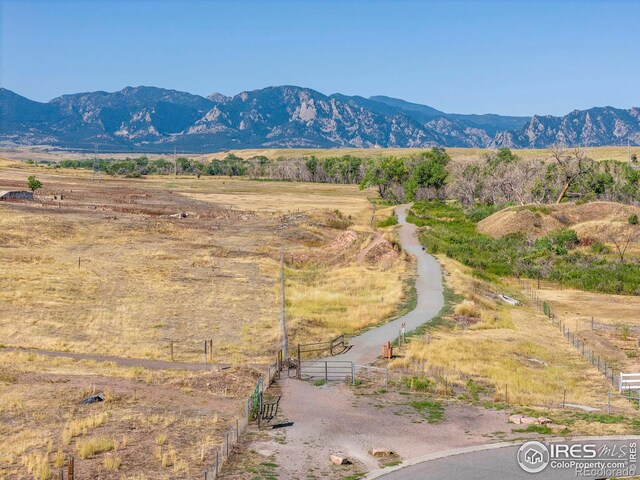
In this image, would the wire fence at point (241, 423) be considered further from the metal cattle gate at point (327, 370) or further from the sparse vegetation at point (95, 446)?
the sparse vegetation at point (95, 446)

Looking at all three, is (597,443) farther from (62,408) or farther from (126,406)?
(62,408)

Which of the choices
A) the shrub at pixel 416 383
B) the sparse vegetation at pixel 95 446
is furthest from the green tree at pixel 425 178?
the sparse vegetation at pixel 95 446

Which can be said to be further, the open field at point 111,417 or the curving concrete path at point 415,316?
the curving concrete path at point 415,316

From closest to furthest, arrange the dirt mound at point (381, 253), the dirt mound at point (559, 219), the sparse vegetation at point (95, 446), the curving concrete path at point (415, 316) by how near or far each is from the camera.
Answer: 1. the sparse vegetation at point (95, 446)
2. the curving concrete path at point (415, 316)
3. the dirt mound at point (381, 253)
4. the dirt mound at point (559, 219)

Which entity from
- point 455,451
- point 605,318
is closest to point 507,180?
point 605,318

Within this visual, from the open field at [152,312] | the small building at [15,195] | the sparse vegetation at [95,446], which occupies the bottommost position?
the open field at [152,312]

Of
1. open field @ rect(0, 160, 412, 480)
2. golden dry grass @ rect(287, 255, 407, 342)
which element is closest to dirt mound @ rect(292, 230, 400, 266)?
open field @ rect(0, 160, 412, 480)

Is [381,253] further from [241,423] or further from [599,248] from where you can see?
[241,423]
